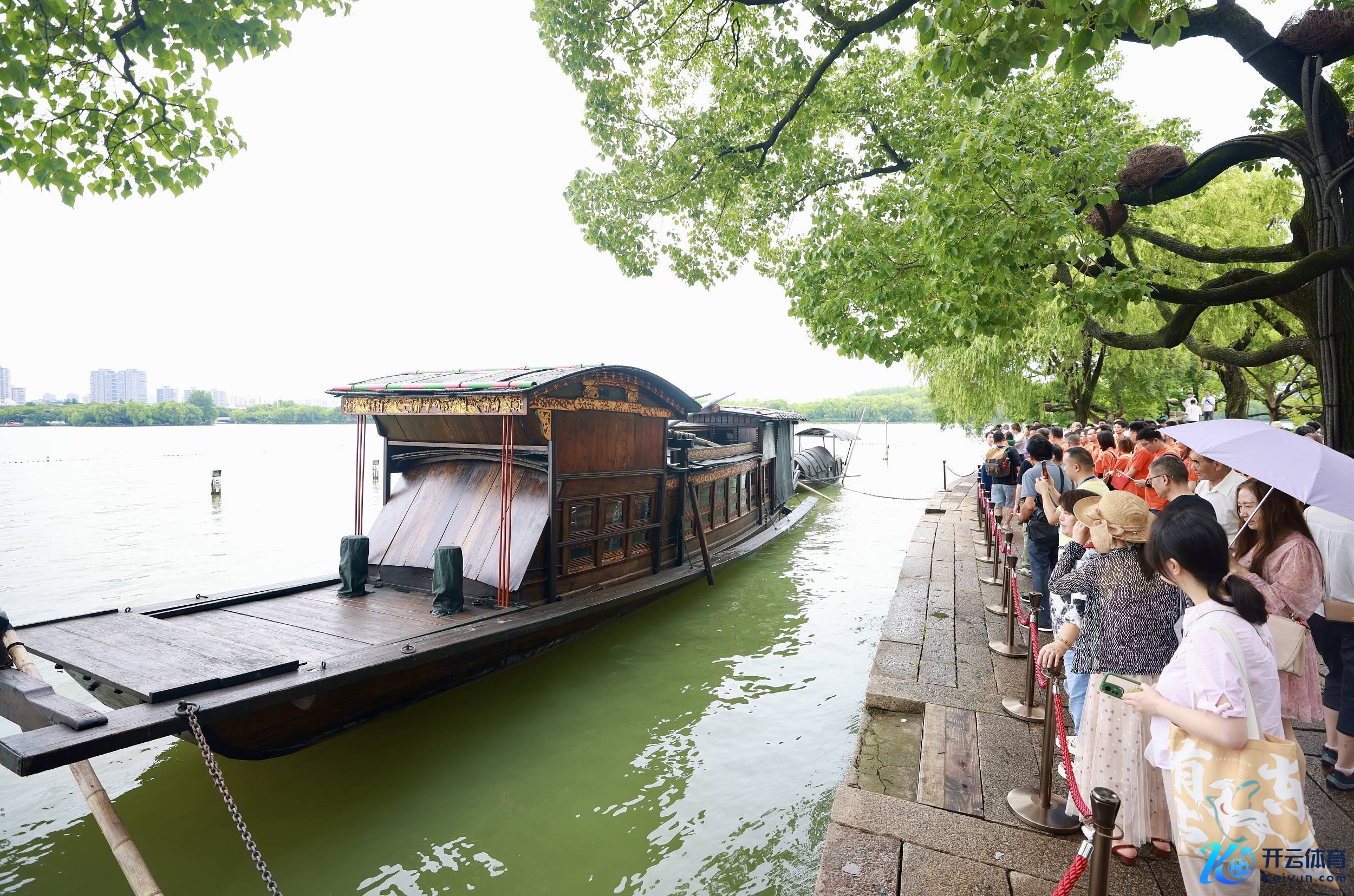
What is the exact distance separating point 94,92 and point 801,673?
33.4 ft

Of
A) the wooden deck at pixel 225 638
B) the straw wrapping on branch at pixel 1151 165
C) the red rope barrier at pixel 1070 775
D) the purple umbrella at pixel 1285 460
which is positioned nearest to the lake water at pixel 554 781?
the wooden deck at pixel 225 638

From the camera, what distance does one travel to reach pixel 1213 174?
6.84m

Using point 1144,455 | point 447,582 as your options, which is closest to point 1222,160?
point 1144,455

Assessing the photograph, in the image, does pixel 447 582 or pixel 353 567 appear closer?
pixel 447 582

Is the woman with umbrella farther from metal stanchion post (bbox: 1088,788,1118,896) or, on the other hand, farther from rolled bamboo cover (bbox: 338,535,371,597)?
rolled bamboo cover (bbox: 338,535,371,597)

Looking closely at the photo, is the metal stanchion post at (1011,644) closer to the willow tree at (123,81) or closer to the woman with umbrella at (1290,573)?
the woman with umbrella at (1290,573)

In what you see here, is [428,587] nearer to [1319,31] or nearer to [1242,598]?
[1242,598]

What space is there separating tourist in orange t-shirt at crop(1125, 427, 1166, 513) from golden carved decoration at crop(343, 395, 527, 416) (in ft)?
24.4

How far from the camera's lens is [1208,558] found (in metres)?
2.51

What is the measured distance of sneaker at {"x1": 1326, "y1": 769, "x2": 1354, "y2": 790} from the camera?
13.2 ft

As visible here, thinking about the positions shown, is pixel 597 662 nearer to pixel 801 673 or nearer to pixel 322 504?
pixel 801 673

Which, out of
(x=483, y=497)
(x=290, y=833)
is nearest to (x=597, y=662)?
(x=483, y=497)

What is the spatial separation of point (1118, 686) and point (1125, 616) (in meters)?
0.66

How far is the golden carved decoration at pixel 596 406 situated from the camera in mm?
7773
